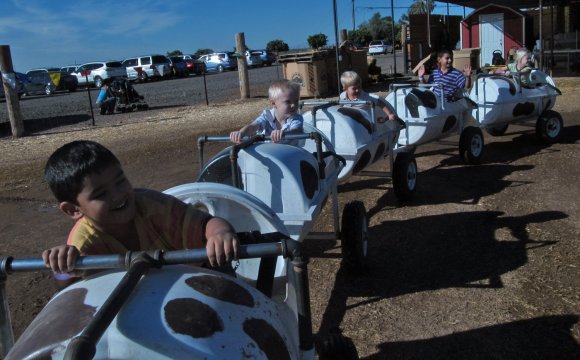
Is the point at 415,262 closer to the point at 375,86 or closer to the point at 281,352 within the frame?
the point at 281,352

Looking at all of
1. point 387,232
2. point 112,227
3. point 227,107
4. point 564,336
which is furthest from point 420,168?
point 227,107

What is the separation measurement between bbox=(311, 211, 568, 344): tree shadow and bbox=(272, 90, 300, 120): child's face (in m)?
1.44

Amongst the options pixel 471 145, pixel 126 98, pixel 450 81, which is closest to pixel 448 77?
pixel 450 81

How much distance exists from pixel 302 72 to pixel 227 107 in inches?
114

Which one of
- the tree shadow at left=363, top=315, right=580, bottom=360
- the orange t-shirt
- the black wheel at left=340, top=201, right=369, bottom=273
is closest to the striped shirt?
the black wheel at left=340, top=201, right=369, bottom=273

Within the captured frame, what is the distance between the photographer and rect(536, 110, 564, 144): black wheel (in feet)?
30.8

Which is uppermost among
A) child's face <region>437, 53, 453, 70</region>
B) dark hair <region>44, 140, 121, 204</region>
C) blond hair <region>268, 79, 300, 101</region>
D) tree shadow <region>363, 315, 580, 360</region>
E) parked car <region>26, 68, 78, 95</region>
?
parked car <region>26, 68, 78, 95</region>

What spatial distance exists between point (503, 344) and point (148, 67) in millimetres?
38112

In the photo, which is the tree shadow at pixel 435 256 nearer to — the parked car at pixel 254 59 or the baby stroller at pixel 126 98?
the baby stroller at pixel 126 98

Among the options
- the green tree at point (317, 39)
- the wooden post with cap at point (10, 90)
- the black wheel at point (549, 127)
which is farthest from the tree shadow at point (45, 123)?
the green tree at point (317, 39)

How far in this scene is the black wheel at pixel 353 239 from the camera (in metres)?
4.40

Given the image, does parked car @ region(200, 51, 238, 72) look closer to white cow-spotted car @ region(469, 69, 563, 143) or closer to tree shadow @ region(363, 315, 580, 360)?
white cow-spotted car @ region(469, 69, 563, 143)

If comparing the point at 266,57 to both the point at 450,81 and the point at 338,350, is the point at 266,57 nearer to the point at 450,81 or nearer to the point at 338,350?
the point at 450,81

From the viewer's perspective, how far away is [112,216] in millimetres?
2209
